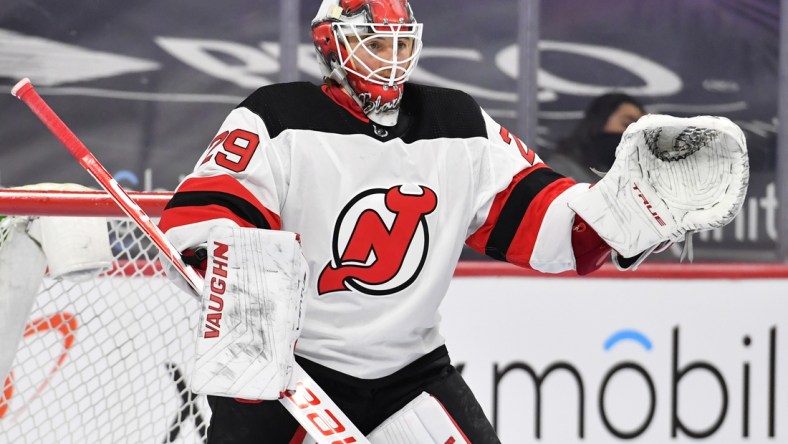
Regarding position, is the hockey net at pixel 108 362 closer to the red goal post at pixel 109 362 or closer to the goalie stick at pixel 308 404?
the red goal post at pixel 109 362

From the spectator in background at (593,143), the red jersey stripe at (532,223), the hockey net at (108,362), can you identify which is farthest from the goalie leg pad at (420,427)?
the spectator in background at (593,143)

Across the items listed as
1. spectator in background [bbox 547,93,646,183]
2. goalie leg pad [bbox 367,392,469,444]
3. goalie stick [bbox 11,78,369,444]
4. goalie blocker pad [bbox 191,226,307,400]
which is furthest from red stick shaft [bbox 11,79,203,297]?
spectator in background [bbox 547,93,646,183]

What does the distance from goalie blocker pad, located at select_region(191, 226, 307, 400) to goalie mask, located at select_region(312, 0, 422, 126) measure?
1.20 feet

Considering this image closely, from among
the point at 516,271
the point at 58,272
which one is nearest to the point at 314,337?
the point at 58,272

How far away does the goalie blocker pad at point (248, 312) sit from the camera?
5.47 feet

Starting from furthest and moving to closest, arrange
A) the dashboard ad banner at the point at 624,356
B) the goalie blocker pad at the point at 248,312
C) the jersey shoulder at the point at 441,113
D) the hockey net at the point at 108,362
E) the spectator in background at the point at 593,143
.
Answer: the spectator in background at the point at 593,143
the dashboard ad banner at the point at 624,356
the hockey net at the point at 108,362
the jersey shoulder at the point at 441,113
the goalie blocker pad at the point at 248,312

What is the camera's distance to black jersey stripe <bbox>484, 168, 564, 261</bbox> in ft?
6.72

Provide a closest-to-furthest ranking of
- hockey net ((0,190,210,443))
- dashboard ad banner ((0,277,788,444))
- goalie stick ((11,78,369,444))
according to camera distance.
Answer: goalie stick ((11,78,369,444)) → hockey net ((0,190,210,443)) → dashboard ad banner ((0,277,788,444))

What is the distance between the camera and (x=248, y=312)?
1689mm

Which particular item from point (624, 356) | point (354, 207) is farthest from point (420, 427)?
→ point (624, 356)

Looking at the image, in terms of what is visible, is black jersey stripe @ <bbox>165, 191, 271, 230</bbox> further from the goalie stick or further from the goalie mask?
the goalie mask

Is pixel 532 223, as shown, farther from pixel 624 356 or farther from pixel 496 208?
pixel 624 356

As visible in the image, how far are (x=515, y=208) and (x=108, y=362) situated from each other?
3.39 ft

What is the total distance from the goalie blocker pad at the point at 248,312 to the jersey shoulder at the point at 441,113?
0.40 meters
